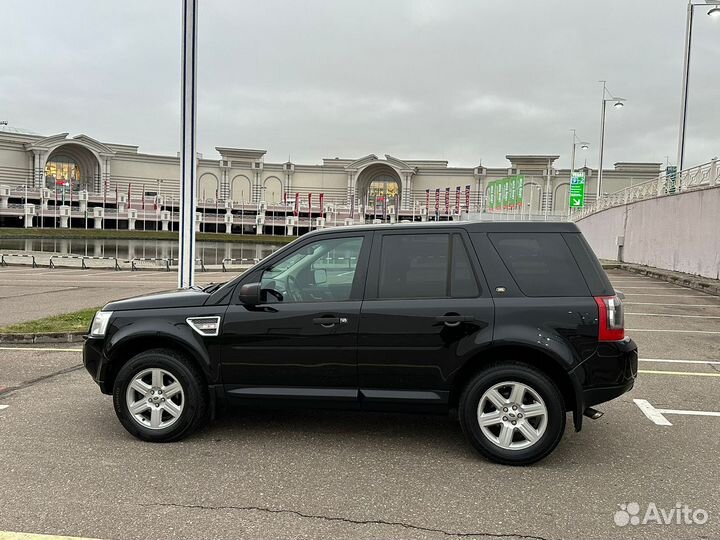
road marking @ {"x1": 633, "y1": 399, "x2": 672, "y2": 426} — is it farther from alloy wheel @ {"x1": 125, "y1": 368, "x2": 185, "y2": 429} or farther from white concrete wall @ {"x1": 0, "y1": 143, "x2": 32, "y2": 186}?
white concrete wall @ {"x1": 0, "y1": 143, "x2": 32, "y2": 186}

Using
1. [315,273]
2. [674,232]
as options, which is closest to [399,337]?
[315,273]

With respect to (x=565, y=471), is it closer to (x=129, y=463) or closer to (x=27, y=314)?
(x=129, y=463)

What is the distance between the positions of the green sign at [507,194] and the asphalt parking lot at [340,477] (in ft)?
207

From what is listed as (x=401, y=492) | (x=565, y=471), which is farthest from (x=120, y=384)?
(x=565, y=471)

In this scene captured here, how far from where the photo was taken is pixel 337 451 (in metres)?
4.56

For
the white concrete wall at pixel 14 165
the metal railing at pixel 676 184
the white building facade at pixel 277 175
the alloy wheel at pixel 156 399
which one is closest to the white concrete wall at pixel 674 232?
the metal railing at pixel 676 184

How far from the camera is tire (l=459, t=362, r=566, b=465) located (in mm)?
4219

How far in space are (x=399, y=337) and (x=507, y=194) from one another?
6745 centimetres

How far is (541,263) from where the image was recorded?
14.6 ft

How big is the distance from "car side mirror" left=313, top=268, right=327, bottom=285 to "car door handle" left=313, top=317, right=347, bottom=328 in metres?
0.33

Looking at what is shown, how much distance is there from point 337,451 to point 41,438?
245 centimetres

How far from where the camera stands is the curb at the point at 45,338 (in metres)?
9.04

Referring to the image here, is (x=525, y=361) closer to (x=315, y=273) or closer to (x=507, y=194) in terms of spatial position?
(x=315, y=273)

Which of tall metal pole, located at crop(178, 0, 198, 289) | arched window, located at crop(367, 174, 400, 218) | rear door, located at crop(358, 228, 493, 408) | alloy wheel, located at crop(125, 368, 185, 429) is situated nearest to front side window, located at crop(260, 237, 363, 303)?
rear door, located at crop(358, 228, 493, 408)
